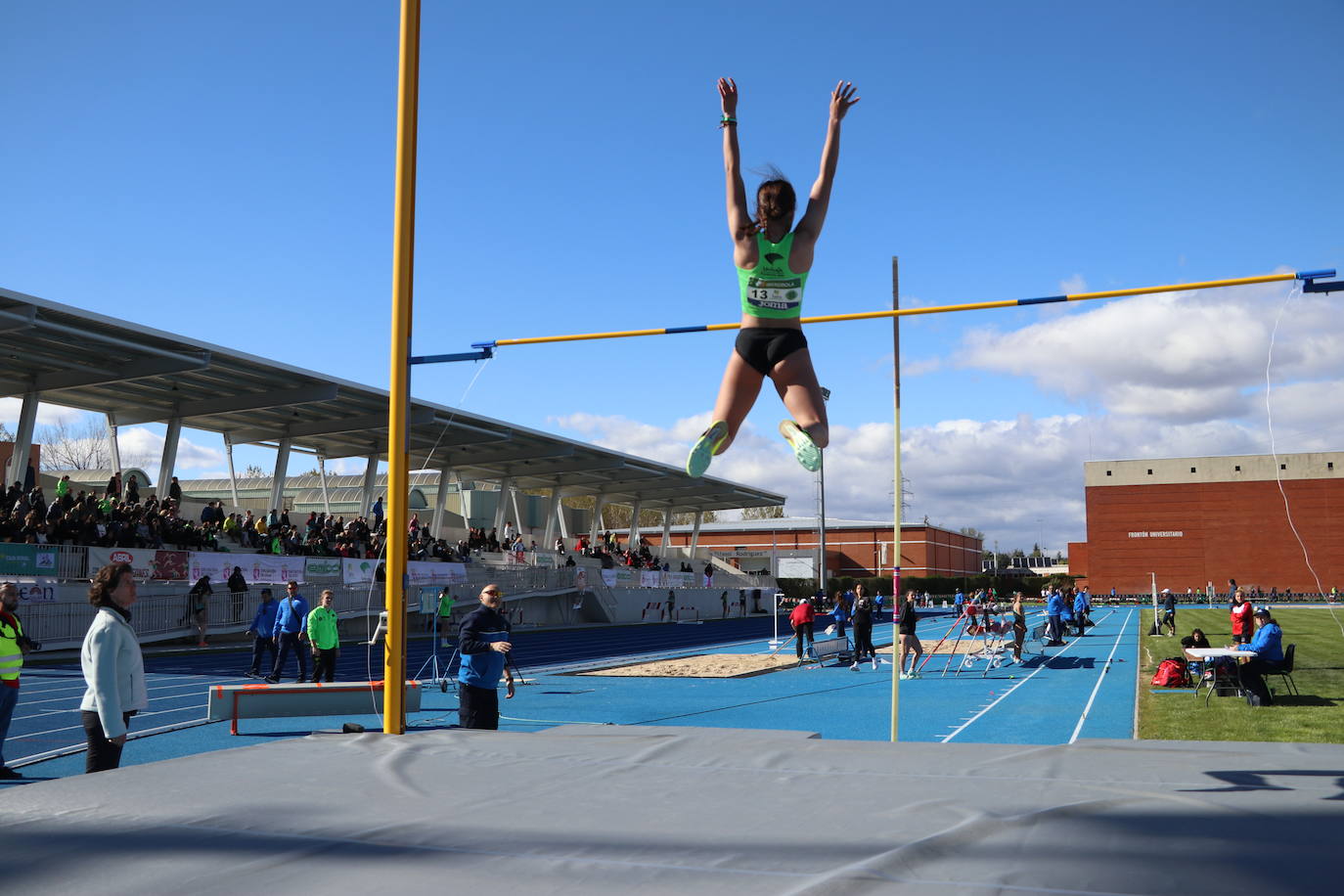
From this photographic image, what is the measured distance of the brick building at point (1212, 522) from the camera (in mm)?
64938

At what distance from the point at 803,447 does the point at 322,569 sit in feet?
74.4

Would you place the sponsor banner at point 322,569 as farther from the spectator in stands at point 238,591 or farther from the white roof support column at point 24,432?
the white roof support column at point 24,432

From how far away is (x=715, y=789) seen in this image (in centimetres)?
444

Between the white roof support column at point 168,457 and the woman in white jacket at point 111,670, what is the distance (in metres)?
23.2

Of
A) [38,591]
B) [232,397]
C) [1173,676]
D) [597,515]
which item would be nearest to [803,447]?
[1173,676]

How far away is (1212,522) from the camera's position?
6912 centimetres

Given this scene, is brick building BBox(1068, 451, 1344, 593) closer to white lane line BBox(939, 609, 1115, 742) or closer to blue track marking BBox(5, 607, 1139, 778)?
white lane line BBox(939, 609, 1115, 742)

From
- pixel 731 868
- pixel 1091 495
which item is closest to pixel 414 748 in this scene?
pixel 731 868

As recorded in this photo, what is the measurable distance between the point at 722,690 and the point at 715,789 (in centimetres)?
1370

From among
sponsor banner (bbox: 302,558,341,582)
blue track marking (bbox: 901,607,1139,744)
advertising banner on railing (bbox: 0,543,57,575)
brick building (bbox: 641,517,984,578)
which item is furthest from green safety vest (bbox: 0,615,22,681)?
brick building (bbox: 641,517,984,578)

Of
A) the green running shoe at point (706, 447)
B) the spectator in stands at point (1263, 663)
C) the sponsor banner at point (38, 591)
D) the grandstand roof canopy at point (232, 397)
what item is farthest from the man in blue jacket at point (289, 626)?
the spectator in stands at point (1263, 663)

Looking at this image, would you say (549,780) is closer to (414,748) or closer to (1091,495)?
(414,748)

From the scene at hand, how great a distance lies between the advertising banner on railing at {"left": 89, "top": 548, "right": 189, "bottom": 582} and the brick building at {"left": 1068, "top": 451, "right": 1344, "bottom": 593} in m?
63.1

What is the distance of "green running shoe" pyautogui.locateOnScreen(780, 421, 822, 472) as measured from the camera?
5.42 meters
